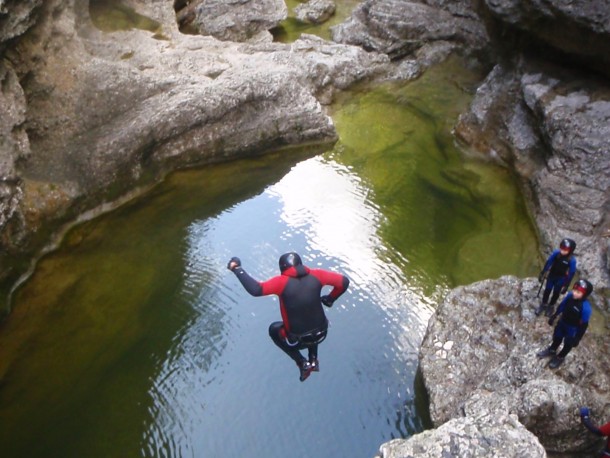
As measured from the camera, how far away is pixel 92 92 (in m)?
11.4

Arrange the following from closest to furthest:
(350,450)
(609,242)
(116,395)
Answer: (350,450) → (116,395) → (609,242)

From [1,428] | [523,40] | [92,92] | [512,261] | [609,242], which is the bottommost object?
[1,428]

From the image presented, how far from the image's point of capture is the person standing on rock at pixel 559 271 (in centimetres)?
729

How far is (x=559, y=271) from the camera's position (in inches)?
291

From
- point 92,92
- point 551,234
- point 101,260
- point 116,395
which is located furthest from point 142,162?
point 551,234

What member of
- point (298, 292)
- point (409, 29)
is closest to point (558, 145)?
point (298, 292)

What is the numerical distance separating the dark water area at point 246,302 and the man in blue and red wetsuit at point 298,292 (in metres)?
1.14

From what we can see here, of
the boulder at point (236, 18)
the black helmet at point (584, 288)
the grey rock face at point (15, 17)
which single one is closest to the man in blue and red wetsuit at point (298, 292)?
the black helmet at point (584, 288)

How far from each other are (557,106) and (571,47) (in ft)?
3.84

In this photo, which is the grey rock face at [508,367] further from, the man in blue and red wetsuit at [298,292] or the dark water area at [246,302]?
the man in blue and red wetsuit at [298,292]

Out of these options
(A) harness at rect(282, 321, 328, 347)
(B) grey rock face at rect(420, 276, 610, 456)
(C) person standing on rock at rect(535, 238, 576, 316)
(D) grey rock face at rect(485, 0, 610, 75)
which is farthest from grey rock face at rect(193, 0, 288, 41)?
(C) person standing on rock at rect(535, 238, 576, 316)

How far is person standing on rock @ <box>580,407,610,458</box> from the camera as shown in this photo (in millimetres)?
5949

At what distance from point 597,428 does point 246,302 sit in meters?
5.22

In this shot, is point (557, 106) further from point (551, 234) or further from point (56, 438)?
point (56, 438)
